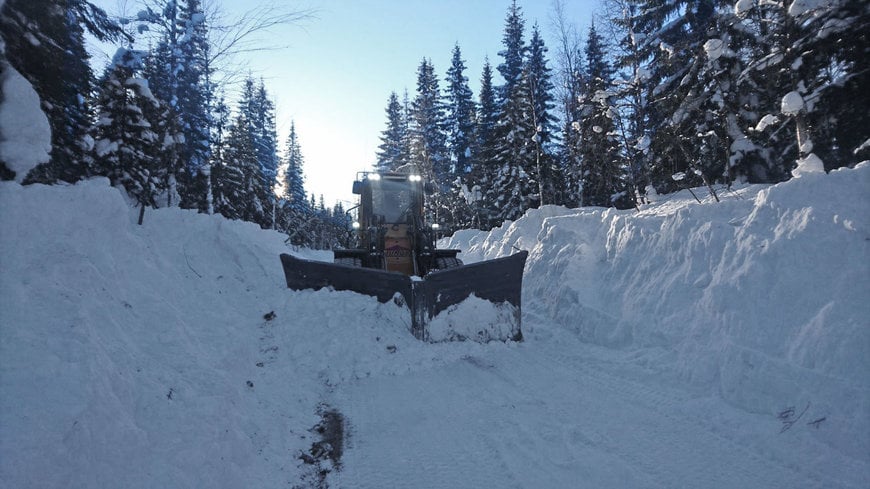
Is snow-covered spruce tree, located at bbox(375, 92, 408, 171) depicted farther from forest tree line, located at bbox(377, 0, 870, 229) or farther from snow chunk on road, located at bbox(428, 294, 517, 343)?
snow chunk on road, located at bbox(428, 294, 517, 343)

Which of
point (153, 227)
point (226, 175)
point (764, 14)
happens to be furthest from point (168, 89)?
point (764, 14)

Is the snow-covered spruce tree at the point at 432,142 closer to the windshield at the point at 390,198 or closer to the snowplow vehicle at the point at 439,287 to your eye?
the windshield at the point at 390,198

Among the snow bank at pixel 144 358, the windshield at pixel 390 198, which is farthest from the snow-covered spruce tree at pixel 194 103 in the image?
the snow bank at pixel 144 358

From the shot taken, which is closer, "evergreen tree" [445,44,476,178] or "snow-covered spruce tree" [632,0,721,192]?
"snow-covered spruce tree" [632,0,721,192]

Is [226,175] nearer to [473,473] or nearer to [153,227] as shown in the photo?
[153,227]

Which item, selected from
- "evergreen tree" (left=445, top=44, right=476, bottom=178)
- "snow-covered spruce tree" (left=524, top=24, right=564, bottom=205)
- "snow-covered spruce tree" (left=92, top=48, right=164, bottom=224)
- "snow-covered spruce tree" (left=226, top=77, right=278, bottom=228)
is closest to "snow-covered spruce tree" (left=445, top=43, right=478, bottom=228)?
"evergreen tree" (left=445, top=44, right=476, bottom=178)

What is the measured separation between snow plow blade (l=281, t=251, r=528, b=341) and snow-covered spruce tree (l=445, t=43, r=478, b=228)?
27192mm

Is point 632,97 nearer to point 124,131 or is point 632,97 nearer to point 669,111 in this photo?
point 669,111

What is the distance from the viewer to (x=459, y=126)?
3644 cm

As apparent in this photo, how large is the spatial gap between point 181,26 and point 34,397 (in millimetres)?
17501

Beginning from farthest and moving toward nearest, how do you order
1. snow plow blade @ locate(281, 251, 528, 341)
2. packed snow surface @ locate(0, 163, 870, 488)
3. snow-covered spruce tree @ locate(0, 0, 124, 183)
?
snow plow blade @ locate(281, 251, 528, 341) → snow-covered spruce tree @ locate(0, 0, 124, 183) → packed snow surface @ locate(0, 163, 870, 488)

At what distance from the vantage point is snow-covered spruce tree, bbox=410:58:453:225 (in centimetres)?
3384

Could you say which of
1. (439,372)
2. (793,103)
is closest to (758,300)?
(439,372)

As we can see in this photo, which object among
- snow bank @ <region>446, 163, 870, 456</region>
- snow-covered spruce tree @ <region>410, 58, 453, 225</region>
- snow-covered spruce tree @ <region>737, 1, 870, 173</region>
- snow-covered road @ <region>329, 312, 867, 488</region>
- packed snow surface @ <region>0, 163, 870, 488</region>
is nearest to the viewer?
packed snow surface @ <region>0, 163, 870, 488</region>
